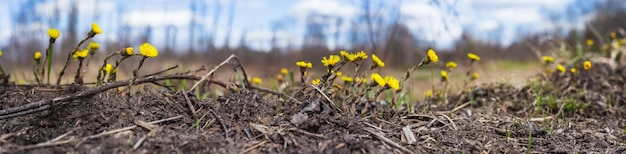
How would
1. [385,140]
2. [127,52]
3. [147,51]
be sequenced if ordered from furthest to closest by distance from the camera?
1. [127,52]
2. [147,51]
3. [385,140]

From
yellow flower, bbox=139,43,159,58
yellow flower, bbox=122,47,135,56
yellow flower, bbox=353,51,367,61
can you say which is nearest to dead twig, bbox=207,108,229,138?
yellow flower, bbox=139,43,159,58

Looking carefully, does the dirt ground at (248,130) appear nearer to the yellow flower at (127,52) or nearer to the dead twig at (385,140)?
the dead twig at (385,140)

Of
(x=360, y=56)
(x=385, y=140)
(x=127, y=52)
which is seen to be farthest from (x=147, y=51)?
(x=385, y=140)

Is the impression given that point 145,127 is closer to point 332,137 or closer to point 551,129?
point 332,137

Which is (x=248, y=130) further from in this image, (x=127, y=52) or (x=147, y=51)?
(x=127, y=52)

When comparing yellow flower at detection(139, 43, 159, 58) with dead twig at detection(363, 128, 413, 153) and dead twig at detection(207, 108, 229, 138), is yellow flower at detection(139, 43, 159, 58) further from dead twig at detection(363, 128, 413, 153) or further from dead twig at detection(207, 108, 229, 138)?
dead twig at detection(363, 128, 413, 153)

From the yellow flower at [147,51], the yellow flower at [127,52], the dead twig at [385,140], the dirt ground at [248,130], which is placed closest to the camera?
the dirt ground at [248,130]

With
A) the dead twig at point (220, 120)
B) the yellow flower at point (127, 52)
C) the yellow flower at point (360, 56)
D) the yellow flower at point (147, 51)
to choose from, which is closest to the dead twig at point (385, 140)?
the yellow flower at point (360, 56)

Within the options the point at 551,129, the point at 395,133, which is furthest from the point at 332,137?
the point at 551,129

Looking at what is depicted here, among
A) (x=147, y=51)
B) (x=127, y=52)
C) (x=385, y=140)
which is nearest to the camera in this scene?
(x=385, y=140)
